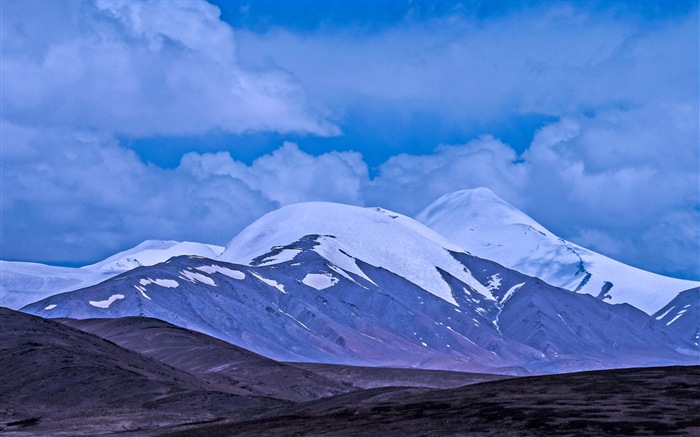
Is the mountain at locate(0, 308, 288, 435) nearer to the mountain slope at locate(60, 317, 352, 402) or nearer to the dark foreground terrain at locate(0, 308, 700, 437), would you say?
the dark foreground terrain at locate(0, 308, 700, 437)

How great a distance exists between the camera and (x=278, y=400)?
4476 inches

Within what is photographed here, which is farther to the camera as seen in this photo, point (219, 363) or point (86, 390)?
point (219, 363)

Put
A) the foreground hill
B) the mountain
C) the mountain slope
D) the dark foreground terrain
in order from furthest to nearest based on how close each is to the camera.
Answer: the mountain slope
the mountain
the dark foreground terrain
the foreground hill

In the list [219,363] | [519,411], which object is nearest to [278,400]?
[519,411]

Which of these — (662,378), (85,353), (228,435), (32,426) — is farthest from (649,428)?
(85,353)

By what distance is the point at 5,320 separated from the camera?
131375 mm

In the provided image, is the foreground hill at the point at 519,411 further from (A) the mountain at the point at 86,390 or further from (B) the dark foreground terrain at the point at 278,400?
(A) the mountain at the point at 86,390

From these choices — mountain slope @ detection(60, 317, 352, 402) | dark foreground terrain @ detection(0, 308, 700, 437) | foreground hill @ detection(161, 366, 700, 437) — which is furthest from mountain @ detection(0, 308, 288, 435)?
foreground hill @ detection(161, 366, 700, 437)

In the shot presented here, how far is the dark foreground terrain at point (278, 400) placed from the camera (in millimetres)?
66250

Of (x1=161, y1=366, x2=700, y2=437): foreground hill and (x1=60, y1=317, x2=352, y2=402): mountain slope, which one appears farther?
(x1=60, y1=317, x2=352, y2=402): mountain slope

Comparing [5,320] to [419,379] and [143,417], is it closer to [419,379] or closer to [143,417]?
[143,417]

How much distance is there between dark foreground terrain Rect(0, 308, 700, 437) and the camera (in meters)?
66.2

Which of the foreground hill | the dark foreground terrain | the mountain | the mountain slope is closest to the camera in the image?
the foreground hill

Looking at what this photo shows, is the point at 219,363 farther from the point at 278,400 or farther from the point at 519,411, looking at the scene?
the point at 519,411
